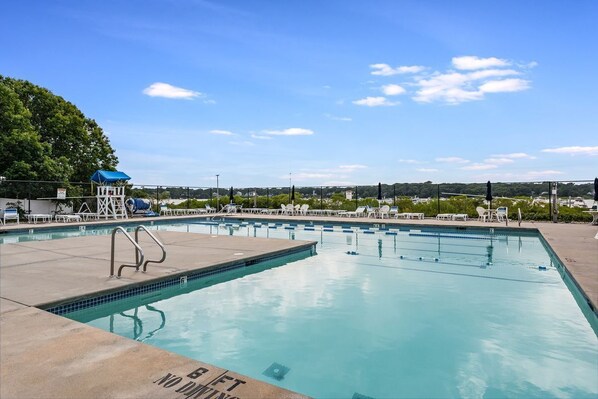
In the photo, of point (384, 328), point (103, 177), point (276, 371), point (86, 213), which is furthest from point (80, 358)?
point (103, 177)

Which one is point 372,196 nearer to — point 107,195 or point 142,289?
point 107,195

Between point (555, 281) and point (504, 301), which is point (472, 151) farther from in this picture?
point (504, 301)

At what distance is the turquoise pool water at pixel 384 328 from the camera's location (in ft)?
9.30

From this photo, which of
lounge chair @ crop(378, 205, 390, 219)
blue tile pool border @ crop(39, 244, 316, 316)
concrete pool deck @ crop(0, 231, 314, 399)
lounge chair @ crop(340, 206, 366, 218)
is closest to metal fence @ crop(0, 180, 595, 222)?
lounge chair @ crop(378, 205, 390, 219)

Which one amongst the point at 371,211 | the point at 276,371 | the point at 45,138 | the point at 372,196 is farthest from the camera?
the point at 372,196

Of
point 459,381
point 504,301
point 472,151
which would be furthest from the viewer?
point 472,151

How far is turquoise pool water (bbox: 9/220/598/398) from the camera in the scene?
112 inches

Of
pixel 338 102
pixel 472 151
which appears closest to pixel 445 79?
pixel 338 102

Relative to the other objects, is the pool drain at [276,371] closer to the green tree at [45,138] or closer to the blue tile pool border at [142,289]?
the blue tile pool border at [142,289]

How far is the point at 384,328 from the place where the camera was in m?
3.83

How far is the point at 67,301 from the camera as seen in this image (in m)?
3.72

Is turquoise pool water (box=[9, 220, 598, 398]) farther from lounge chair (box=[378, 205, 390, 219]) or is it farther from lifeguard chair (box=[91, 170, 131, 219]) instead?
lifeguard chair (box=[91, 170, 131, 219])

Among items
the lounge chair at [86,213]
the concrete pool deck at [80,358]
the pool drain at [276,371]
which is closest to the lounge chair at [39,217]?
the lounge chair at [86,213]

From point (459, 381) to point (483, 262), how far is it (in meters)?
5.03
